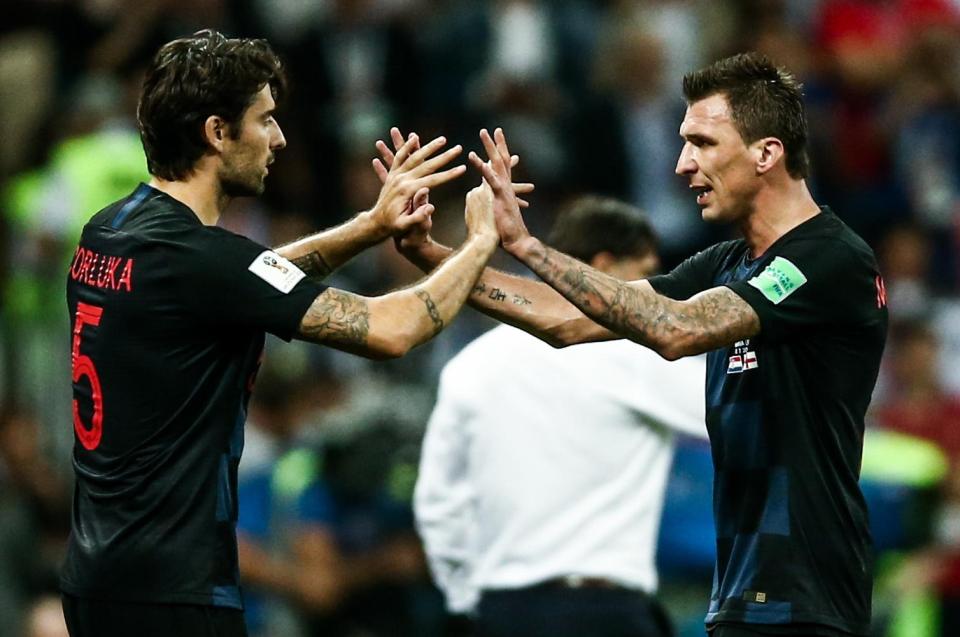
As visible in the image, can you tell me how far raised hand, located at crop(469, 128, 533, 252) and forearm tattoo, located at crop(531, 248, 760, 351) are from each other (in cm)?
18

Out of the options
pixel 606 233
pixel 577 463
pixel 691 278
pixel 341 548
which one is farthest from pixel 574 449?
pixel 341 548

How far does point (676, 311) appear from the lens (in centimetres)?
555

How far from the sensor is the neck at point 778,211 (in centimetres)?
576

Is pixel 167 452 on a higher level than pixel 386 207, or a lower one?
lower

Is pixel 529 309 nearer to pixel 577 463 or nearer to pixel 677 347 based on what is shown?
pixel 677 347

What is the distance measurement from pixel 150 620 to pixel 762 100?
247 centimetres

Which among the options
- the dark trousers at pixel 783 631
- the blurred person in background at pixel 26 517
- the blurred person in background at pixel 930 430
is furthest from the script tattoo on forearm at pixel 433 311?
the blurred person in background at pixel 930 430

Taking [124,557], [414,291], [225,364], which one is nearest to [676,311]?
[414,291]

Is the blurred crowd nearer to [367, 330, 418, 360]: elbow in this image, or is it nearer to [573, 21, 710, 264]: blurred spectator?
[573, 21, 710, 264]: blurred spectator

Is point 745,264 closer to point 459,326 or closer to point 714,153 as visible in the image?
point 714,153

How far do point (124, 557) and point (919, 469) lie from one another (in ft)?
19.3

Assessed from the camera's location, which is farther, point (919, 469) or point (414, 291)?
point (919, 469)

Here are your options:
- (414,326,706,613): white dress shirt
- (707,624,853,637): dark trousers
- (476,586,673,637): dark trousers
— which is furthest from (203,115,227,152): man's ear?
(476,586,673,637): dark trousers

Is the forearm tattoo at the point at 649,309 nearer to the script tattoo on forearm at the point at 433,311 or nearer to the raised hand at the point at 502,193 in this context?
the raised hand at the point at 502,193
